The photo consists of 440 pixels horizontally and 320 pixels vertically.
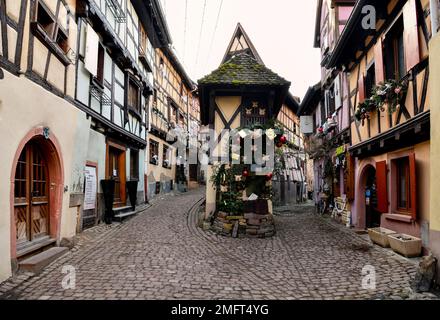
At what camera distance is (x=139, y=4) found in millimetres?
11930

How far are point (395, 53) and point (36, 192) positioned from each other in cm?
776

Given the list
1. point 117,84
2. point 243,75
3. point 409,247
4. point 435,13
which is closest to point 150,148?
point 117,84

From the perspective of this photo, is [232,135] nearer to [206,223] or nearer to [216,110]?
[216,110]

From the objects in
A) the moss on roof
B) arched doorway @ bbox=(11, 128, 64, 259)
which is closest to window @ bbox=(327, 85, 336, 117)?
the moss on roof

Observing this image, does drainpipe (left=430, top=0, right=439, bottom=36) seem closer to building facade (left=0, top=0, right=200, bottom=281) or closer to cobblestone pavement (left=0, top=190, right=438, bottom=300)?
cobblestone pavement (left=0, top=190, right=438, bottom=300)

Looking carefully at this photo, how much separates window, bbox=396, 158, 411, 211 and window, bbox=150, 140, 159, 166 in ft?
33.9

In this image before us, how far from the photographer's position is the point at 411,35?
5.87 m

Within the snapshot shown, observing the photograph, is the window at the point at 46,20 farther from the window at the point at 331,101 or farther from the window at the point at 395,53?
the window at the point at 331,101

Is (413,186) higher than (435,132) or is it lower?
lower

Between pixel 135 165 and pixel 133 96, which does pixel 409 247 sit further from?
pixel 133 96

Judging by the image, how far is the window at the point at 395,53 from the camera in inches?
267

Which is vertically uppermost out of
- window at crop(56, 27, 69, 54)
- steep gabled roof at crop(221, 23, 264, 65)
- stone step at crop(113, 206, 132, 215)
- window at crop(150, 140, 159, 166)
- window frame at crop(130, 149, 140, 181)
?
steep gabled roof at crop(221, 23, 264, 65)

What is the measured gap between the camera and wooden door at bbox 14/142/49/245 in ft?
16.9

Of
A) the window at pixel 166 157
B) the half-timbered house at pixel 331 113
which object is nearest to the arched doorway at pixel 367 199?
the half-timbered house at pixel 331 113
